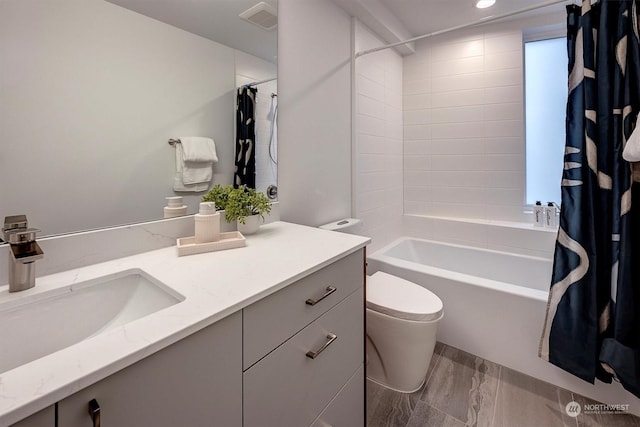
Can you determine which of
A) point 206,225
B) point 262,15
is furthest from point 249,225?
point 262,15

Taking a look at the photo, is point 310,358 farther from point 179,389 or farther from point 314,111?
point 314,111

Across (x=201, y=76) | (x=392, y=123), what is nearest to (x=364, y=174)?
(x=392, y=123)

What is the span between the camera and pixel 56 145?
0.86 metres

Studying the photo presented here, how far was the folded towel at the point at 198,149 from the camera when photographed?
1180 mm

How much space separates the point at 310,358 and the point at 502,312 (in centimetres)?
141

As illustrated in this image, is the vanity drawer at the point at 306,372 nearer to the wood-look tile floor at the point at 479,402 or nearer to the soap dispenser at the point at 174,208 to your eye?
the wood-look tile floor at the point at 479,402

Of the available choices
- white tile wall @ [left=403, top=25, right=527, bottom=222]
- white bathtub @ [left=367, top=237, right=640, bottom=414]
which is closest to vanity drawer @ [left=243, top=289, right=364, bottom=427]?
white bathtub @ [left=367, top=237, right=640, bottom=414]

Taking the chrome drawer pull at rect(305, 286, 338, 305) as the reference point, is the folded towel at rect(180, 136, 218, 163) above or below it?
above

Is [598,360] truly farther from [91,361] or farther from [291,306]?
[91,361]

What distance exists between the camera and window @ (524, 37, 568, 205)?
2352 millimetres

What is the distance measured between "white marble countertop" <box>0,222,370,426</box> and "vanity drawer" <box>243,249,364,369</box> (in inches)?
1.5

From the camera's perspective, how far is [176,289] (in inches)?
28.8

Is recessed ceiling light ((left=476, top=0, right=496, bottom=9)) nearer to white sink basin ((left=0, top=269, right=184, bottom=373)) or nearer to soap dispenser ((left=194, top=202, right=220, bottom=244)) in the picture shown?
soap dispenser ((left=194, top=202, right=220, bottom=244))

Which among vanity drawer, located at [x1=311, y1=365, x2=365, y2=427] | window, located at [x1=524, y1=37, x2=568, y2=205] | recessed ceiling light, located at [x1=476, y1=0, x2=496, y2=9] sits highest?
recessed ceiling light, located at [x1=476, y1=0, x2=496, y2=9]
